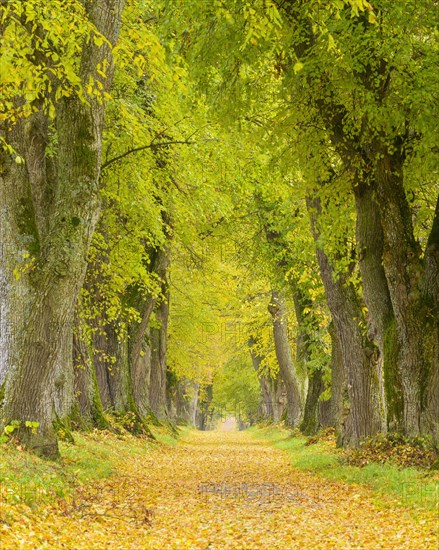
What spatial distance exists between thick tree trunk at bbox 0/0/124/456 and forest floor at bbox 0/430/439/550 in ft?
4.91

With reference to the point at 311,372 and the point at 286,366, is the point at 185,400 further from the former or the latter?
the point at 311,372

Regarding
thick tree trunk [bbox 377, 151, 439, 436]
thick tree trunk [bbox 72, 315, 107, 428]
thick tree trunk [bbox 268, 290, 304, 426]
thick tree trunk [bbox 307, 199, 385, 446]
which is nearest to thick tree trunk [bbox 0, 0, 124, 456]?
thick tree trunk [bbox 377, 151, 439, 436]

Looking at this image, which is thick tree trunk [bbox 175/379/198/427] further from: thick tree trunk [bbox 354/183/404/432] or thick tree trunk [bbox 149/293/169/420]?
thick tree trunk [bbox 354/183/404/432]

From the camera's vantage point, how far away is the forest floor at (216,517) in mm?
6332

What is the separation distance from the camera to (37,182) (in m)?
11.6

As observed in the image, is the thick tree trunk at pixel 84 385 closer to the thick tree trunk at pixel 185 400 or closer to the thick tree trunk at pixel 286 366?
the thick tree trunk at pixel 286 366

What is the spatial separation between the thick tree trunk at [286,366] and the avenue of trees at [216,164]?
8.59 m

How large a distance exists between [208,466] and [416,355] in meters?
6.72

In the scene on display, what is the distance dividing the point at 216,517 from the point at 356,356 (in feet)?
23.2

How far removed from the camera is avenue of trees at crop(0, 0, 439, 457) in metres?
9.34

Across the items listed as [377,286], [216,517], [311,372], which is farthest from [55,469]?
[311,372]

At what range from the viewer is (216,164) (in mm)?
15453

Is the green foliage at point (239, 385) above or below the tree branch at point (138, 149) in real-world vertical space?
below

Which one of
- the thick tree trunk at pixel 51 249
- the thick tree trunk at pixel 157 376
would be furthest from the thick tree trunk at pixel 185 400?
the thick tree trunk at pixel 51 249
